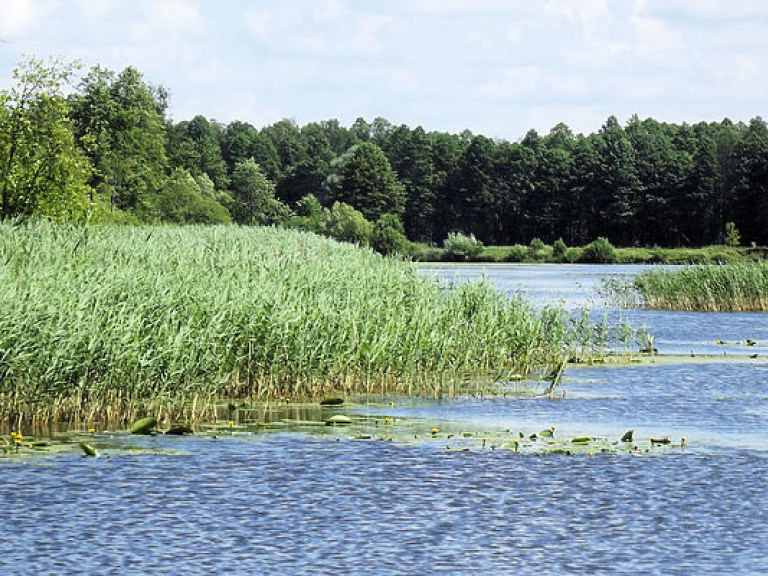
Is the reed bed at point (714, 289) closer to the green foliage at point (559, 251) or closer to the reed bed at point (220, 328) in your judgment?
the reed bed at point (220, 328)

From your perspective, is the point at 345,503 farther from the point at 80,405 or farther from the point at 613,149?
the point at 613,149

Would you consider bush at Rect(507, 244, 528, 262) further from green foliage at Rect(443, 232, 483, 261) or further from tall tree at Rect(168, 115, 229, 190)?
tall tree at Rect(168, 115, 229, 190)

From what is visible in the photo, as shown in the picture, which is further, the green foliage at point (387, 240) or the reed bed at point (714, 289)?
the green foliage at point (387, 240)

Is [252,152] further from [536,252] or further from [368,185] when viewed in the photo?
[536,252]

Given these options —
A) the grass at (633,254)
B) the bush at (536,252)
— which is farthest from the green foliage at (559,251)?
the bush at (536,252)

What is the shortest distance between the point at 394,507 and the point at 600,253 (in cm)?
9528

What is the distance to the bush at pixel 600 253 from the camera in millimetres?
105812

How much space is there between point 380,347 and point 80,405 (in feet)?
20.0

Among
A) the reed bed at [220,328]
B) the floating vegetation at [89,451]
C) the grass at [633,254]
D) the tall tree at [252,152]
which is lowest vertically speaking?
the floating vegetation at [89,451]

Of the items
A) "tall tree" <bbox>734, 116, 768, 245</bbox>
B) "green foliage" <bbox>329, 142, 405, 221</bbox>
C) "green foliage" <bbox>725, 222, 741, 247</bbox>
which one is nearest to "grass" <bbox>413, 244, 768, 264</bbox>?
"green foliage" <bbox>725, 222, 741, 247</bbox>

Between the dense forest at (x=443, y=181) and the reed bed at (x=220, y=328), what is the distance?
44921 mm

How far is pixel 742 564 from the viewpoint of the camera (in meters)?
11.4

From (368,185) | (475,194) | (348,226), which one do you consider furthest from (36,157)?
(475,194)

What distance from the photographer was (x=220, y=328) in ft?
65.2
